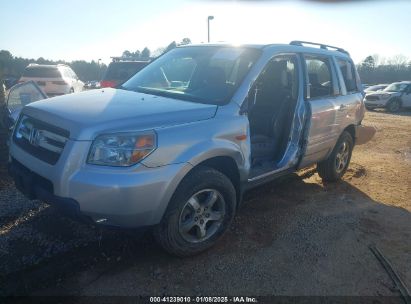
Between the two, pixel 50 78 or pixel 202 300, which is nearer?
pixel 202 300

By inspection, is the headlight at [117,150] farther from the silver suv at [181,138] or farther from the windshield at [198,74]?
the windshield at [198,74]

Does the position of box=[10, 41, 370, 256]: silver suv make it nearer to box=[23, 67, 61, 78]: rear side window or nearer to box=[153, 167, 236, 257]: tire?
box=[153, 167, 236, 257]: tire

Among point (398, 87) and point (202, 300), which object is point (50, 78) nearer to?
point (202, 300)

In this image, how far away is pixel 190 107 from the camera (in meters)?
3.21

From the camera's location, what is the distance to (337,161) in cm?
569

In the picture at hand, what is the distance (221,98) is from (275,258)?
161 centimetres

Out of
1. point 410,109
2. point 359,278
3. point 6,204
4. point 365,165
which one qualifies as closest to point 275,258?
point 359,278

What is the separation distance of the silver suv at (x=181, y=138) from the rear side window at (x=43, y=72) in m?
10.6

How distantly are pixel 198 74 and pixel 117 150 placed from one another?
5.34 feet

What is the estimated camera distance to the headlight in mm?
2689

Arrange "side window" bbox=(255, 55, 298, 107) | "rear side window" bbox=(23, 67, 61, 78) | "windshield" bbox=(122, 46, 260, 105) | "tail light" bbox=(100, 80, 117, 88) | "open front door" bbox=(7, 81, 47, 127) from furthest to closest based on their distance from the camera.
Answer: "rear side window" bbox=(23, 67, 61, 78)
"tail light" bbox=(100, 80, 117, 88)
"open front door" bbox=(7, 81, 47, 127)
"side window" bbox=(255, 55, 298, 107)
"windshield" bbox=(122, 46, 260, 105)

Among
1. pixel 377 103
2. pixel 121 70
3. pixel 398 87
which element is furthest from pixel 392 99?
pixel 121 70

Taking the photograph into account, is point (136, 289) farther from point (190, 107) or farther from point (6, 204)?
point (6, 204)

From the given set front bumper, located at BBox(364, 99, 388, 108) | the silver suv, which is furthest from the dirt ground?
front bumper, located at BBox(364, 99, 388, 108)
